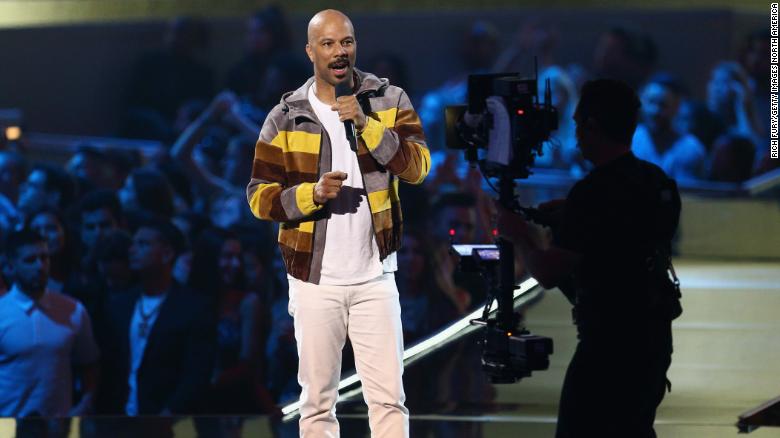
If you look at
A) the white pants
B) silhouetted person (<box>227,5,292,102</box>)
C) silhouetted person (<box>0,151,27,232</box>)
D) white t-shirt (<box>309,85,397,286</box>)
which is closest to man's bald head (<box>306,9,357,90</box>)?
white t-shirt (<box>309,85,397,286</box>)

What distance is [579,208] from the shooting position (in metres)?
2.38

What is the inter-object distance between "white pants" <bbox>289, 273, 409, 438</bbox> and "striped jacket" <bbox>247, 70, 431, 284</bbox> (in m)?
0.07

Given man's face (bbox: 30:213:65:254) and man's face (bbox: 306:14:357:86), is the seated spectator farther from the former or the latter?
man's face (bbox: 30:213:65:254)

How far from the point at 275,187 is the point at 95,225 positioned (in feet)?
7.21

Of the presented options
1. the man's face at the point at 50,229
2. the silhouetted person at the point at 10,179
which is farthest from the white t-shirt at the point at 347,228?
the silhouetted person at the point at 10,179

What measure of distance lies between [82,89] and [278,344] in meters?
1.42

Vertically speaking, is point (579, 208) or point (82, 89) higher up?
point (82, 89)

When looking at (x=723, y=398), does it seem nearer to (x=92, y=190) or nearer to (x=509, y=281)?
(x=509, y=281)

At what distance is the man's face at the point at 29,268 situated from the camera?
4.65 metres

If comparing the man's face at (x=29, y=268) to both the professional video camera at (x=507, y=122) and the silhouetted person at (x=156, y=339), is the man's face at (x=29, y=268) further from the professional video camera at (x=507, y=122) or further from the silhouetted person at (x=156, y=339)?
the professional video camera at (x=507, y=122)

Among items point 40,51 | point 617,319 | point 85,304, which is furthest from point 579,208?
point 40,51

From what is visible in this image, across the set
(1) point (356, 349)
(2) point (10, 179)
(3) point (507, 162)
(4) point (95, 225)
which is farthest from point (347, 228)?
(2) point (10, 179)

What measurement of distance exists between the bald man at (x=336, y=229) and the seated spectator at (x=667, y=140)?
6.58ft

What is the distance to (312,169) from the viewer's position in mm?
2783
